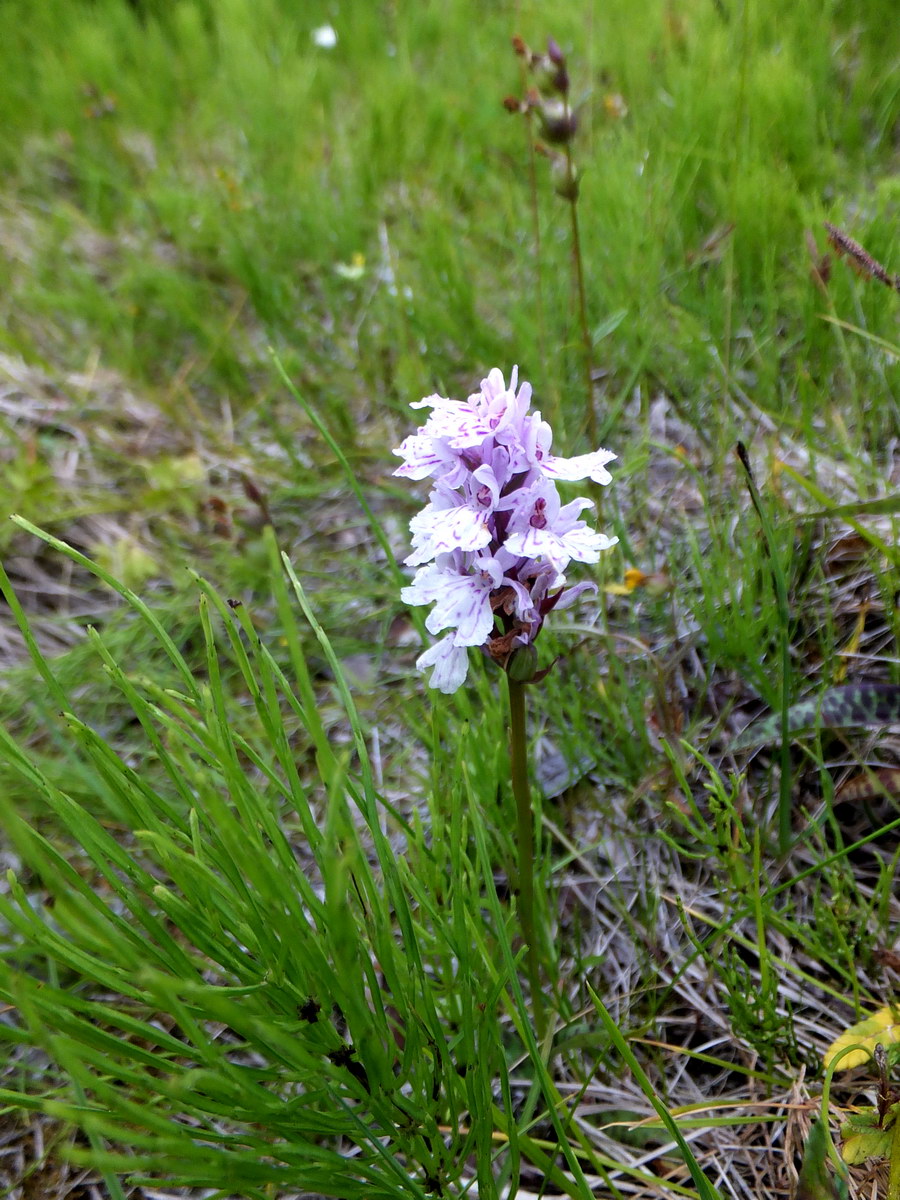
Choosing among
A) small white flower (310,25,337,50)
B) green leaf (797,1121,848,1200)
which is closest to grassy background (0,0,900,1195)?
small white flower (310,25,337,50)

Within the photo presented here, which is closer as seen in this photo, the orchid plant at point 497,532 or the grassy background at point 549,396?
the orchid plant at point 497,532

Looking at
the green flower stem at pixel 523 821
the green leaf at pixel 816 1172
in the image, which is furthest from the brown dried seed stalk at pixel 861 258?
the green leaf at pixel 816 1172

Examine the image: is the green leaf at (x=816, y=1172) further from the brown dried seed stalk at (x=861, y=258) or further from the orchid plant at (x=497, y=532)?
the brown dried seed stalk at (x=861, y=258)

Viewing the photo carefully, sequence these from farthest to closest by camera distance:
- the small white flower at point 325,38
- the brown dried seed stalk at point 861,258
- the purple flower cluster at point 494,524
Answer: the small white flower at point 325,38 < the brown dried seed stalk at point 861,258 < the purple flower cluster at point 494,524

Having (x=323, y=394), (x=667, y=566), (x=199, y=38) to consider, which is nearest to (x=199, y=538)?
(x=323, y=394)

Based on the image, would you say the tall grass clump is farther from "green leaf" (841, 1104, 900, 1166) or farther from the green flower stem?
"green leaf" (841, 1104, 900, 1166)

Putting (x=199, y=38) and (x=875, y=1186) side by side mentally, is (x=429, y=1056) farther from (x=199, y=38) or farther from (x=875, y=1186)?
(x=199, y=38)

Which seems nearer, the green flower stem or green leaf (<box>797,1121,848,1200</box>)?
green leaf (<box>797,1121,848,1200</box>)

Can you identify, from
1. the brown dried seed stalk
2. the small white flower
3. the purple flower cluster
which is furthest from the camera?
the small white flower
